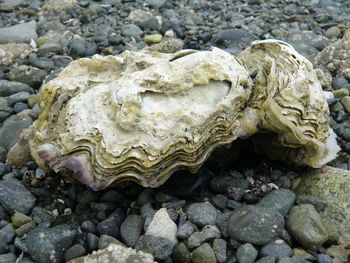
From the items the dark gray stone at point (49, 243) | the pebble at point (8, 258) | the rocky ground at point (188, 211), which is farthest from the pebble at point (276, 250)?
the pebble at point (8, 258)

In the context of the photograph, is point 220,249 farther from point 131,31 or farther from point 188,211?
point 131,31

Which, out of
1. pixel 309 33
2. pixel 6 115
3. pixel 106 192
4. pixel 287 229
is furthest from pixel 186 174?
pixel 309 33

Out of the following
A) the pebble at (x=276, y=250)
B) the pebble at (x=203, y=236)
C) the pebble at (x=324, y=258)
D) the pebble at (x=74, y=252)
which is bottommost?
the pebble at (x=74, y=252)

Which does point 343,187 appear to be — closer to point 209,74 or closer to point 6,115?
point 209,74

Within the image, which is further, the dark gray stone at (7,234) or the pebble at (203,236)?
the dark gray stone at (7,234)

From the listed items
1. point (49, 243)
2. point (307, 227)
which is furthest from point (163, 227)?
point (307, 227)

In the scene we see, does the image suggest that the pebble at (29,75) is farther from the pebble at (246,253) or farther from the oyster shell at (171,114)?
the pebble at (246,253)
